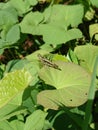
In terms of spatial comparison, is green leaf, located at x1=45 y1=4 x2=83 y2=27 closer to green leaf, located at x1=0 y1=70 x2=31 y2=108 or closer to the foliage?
the foliage

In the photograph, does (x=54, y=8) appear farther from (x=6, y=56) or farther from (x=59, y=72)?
(x=59, y=72)

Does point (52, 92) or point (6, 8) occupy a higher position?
point (6, 8)

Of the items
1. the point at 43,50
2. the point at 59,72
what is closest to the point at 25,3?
the point at 43,50

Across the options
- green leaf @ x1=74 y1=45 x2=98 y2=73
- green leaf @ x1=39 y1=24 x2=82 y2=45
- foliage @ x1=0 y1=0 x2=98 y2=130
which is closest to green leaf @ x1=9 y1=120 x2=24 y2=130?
foliage @ x1=0 y1=0 x2=98 y2=130

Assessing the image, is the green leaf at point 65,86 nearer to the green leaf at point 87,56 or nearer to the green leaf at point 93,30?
the green leaf at point 87,56

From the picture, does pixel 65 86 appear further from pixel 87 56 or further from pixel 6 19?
pixel 6 19

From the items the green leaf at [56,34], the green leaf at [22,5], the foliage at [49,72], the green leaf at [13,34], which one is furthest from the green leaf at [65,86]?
the green leaf at [22,5]

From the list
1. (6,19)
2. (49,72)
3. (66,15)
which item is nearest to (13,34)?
(6,19)
